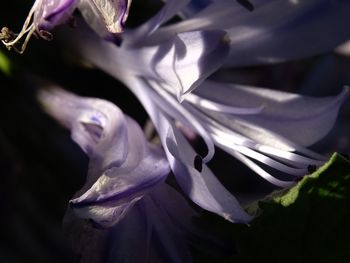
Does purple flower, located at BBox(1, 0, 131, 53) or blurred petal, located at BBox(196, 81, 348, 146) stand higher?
purple flower, located at BBox(1, 0, 131, 53)

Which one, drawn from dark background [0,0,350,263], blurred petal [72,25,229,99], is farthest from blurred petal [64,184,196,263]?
dark background [0,0,350,263]

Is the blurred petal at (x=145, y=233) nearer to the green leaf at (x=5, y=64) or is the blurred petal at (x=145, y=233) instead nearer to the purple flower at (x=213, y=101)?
the purple flower at (x=213, y=101)

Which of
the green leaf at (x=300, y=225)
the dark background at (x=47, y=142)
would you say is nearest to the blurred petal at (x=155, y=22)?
the dark background at (x=47, y=142)

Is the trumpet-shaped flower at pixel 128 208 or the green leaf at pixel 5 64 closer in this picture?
the trumpet-shaped flower at pixel 128 208

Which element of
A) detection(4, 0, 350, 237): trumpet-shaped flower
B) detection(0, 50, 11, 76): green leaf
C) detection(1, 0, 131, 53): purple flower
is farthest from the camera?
detection(0, 50, 11, 76): green leaf

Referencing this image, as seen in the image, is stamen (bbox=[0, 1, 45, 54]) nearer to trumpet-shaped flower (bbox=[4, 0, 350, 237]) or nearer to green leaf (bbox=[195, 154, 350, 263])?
trumpet-shaped flower (bbox=[4, 0, 350, 237])

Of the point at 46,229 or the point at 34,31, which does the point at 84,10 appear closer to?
the point at 34,31

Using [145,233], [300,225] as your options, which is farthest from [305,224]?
[145,233]
